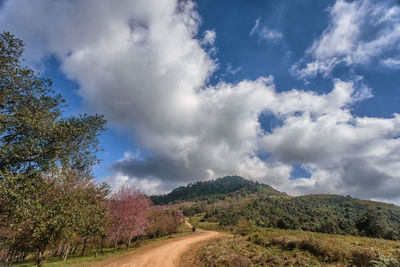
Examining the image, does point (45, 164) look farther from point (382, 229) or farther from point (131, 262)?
point (382, 229)

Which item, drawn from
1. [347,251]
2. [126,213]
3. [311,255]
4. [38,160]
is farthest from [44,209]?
[347,251]

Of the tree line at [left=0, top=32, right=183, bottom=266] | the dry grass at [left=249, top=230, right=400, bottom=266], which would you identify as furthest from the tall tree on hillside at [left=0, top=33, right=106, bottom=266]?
the dry grass at [left=249, top=230, right=400, bottom=266]

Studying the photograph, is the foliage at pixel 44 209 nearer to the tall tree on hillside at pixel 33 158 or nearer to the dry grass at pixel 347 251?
the tall tree on hillside at pixel 33 158

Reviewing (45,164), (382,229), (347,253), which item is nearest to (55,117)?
(45,164)

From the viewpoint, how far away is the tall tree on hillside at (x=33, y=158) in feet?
38.2

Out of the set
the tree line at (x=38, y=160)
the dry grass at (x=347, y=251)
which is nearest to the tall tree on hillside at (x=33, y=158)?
the tree line at (x=38, y=160)

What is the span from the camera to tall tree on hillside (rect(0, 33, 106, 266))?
11641mm

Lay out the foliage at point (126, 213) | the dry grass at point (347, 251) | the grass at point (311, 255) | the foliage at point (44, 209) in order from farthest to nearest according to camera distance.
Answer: the foliage at point (126, 213) < the foliage at point (44, 209) < the grass at point (311, 255) < the dry grass at point (347, 251)

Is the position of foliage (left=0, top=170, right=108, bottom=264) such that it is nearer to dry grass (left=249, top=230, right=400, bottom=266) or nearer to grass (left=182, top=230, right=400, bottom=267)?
grass (left=182, top=230, right=400, bottom=267)

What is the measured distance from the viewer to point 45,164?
13.6 meters

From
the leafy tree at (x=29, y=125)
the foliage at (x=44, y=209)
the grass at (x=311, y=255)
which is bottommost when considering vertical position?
the grass at (x=311, y=255)

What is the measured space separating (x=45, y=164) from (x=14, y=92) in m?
6.14

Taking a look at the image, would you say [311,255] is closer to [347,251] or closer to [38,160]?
[347,251]

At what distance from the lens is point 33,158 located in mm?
12789
